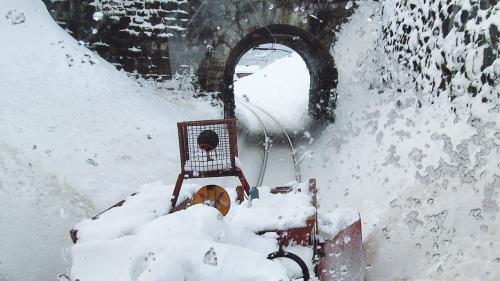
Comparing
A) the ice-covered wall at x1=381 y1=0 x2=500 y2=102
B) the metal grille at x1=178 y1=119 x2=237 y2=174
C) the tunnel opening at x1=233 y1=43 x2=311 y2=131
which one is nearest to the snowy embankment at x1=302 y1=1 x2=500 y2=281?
the ice-covered wall at x1=381 y1=0 x2=500 y2=102

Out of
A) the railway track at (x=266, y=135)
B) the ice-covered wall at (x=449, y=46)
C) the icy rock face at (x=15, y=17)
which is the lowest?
the railway track at (x=266, y=135)

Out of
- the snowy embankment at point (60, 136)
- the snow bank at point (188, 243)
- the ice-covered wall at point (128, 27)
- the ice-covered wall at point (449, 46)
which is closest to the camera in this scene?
the snow bank at point (188, 243)

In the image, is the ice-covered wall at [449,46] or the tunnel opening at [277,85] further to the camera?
the tunnel opening at [277,85]

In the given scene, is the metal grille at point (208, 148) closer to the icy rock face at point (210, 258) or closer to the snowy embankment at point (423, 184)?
the icy rock face at point (210, 258)

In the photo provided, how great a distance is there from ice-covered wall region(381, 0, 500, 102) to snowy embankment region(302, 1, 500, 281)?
157mm

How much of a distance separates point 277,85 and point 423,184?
16.9 m

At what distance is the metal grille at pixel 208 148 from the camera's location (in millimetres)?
4115

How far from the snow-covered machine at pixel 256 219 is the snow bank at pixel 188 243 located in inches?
0.4

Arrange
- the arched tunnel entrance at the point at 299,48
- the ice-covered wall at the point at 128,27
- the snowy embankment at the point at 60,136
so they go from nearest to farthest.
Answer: the snowy embankment at the point at 60,136 → the ice-covered wall at the point at 128,27 → the arched tunnel entrance at the point at 299,48

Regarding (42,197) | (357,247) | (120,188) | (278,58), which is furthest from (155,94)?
(278,58)

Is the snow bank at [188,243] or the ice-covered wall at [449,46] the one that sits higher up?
the ice-covered wall at [449,46]

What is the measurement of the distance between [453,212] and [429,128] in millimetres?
1766

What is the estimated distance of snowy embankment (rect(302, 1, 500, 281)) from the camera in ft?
12.4

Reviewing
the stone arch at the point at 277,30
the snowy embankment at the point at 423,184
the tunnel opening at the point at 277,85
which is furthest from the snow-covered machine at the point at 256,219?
the tunnel opening at the point at 277,85
